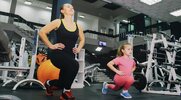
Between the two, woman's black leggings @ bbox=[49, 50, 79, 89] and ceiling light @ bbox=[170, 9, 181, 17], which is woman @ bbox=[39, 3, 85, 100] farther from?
ceiling light @ bbox=[170, 9, 181, 17]

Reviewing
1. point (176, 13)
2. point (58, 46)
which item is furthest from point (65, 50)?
point (176, 13)

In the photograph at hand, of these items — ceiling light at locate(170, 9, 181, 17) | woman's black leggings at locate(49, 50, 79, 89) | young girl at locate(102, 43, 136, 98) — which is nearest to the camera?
woman's black leggings at locate(49, 50, 79, 89)

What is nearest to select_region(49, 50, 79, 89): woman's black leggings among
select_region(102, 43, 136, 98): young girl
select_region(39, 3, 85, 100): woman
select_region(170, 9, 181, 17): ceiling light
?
select_region(39, 3, 85, 100): woman

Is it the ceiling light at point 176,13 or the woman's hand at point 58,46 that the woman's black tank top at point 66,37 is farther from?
the ceiling light at point 176,13

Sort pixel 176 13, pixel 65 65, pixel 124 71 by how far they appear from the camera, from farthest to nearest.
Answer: pixel 176 13, pixel 124 71, pixel 65 65

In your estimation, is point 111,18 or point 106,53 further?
point 111,18

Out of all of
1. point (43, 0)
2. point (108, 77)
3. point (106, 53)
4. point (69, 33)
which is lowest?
point (108, 77)

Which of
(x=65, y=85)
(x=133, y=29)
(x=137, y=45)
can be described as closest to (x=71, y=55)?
(x=65, y=85)

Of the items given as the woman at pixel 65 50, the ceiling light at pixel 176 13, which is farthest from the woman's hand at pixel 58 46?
the ceiling light at pixel 176 13

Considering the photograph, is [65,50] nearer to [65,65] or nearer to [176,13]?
[65,65]

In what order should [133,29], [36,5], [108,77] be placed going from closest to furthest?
[108,77] < [36,5] < [133,29]

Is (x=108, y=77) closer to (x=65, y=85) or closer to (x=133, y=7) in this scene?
(x=133, y=7)

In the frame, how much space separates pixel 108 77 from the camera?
11.1m

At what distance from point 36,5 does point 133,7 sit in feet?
27.1
